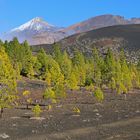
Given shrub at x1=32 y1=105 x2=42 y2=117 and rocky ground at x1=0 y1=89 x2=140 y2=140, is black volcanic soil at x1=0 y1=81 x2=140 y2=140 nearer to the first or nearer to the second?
rocky ground at x1=0 y1=89 x2=140 y2=140

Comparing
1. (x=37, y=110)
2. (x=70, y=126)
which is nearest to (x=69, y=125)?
(x=70, y=126)

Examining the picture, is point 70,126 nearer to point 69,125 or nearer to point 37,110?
point 69,125

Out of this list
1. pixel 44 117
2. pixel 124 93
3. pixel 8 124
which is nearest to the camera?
pixel 8 124

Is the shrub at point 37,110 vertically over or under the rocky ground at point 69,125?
over

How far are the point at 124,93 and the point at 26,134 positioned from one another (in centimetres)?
7541

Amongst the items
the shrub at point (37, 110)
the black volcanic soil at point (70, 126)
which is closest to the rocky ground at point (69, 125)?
the black volcanic soil at point (70, 126)

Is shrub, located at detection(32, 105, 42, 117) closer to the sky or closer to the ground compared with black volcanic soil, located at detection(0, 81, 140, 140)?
closer to the sky

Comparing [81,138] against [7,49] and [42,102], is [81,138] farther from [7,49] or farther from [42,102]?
[7,49]

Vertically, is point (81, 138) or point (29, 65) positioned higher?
point (29, 65)

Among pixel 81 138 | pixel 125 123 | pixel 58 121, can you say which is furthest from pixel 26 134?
pixel 125 123

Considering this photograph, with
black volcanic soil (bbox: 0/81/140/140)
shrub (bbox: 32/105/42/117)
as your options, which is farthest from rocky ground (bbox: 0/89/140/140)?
shrub (bbox: 32/105/42/117)

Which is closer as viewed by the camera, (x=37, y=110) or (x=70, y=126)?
(x=70, y=126)

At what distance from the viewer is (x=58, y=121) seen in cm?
5044

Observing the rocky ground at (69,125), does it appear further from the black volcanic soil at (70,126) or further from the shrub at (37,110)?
the shrub at (37,110)
